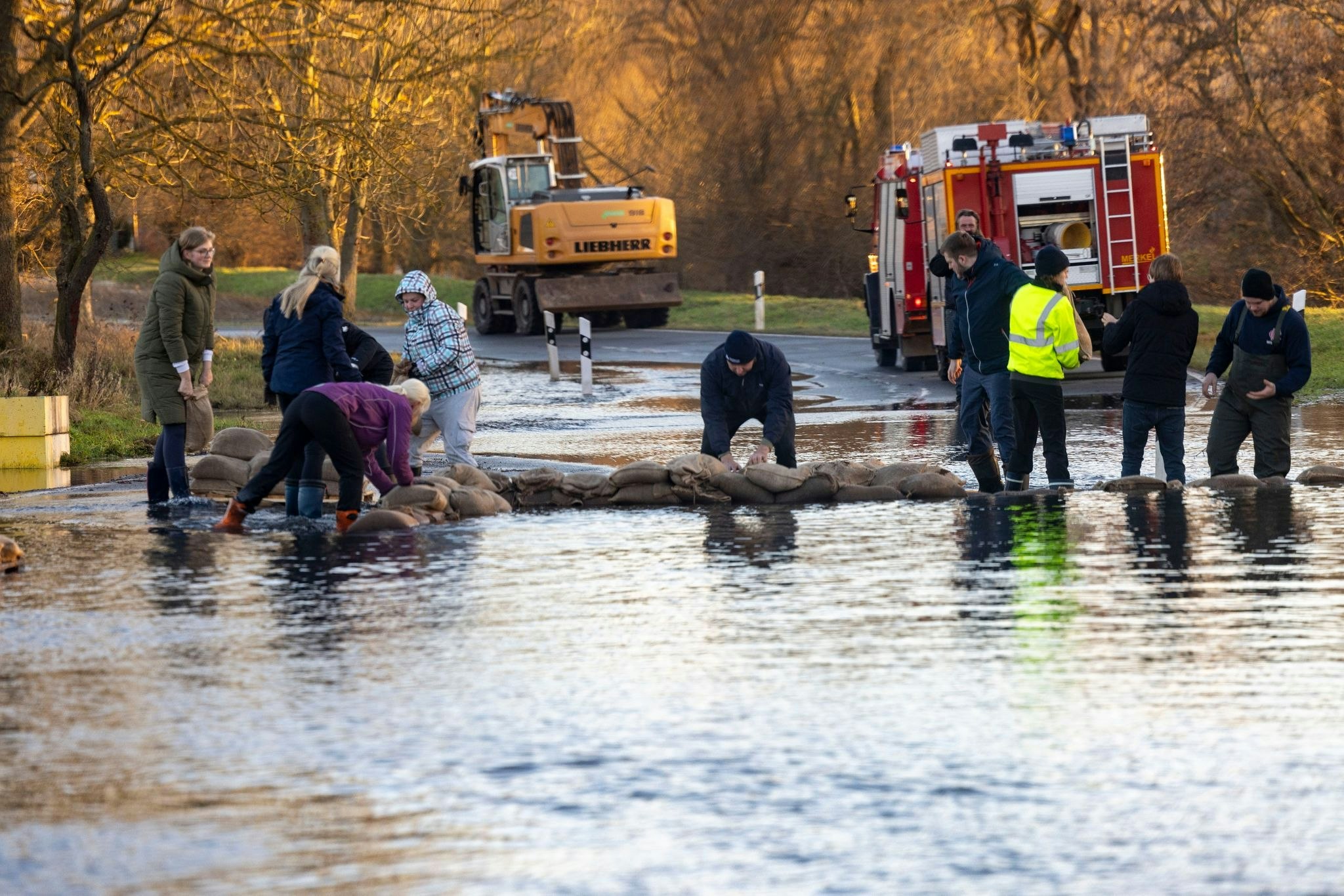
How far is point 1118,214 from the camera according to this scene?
24453mm

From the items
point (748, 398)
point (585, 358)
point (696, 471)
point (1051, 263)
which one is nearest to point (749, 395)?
point (748, 398)

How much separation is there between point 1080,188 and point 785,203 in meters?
24.8

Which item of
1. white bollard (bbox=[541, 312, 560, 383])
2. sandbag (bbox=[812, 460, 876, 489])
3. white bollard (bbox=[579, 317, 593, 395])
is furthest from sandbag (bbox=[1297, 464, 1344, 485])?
white bollard (bbox=[541, 312, 560, 383])

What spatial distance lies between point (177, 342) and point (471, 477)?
2.07m

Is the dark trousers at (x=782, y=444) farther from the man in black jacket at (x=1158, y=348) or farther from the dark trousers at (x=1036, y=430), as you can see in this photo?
the man in black jacket at (x=1158, y=348)

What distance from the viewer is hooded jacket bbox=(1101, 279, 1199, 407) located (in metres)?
12.9

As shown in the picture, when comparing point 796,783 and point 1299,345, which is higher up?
point 1299,345

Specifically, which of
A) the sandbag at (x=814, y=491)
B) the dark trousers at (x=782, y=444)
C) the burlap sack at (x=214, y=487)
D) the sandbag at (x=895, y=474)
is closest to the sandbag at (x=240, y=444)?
the burlap sack at (x=214, y=487)

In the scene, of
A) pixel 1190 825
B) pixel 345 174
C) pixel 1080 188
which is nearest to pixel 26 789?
pixel 1190 825

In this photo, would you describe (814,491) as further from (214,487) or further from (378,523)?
(214,487)

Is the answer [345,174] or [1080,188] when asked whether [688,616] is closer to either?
[345,174]

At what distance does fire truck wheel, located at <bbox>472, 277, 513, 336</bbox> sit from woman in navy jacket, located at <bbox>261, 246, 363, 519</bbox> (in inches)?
1179

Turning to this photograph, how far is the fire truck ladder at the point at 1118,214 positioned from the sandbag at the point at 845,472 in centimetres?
1161

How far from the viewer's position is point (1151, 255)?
2459 cm
